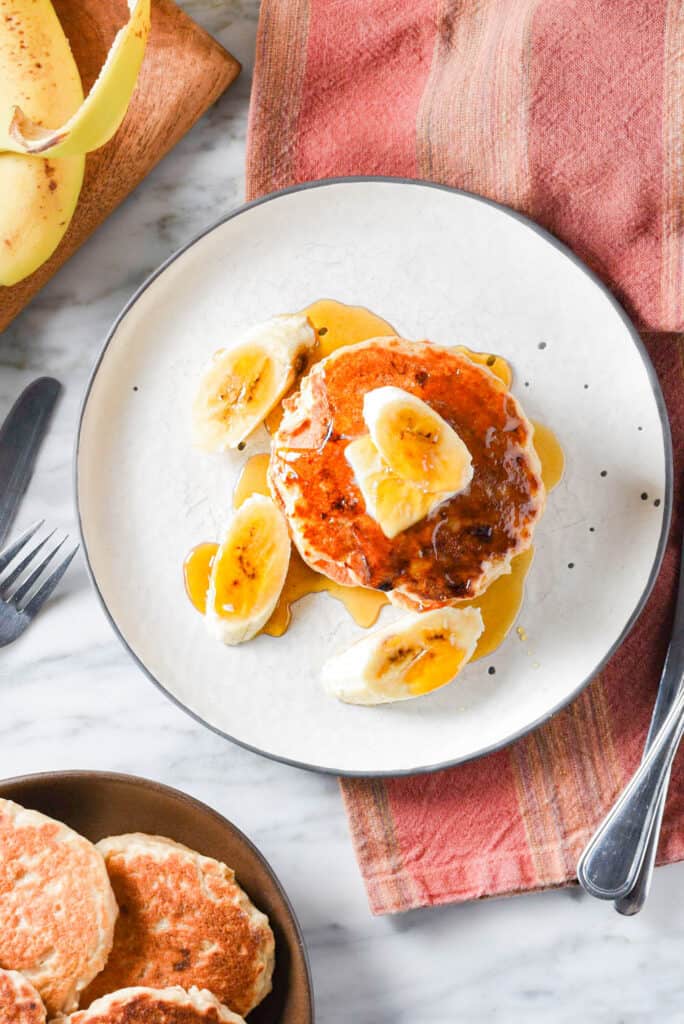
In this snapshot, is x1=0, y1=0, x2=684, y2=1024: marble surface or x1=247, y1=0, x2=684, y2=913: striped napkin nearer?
x1=247, y1=0, x2=684, y2=913: striped napkin

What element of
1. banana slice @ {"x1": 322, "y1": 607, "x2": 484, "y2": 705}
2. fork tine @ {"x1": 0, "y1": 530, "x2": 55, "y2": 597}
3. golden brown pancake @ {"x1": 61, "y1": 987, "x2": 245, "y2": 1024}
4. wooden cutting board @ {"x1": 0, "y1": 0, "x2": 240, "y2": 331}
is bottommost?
golden brown pancake @ {"x1": 61, "y1": 987, "x2": 245, "y2": 1024}

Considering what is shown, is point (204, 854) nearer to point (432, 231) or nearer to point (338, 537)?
point (338, 537)

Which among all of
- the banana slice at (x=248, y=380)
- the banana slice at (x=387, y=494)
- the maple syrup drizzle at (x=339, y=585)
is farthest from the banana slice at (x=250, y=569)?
the banana slice at (x=387, y=494)

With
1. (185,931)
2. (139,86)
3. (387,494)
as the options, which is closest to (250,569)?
(387,494)

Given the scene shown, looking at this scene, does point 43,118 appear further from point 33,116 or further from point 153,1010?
point 153,1010

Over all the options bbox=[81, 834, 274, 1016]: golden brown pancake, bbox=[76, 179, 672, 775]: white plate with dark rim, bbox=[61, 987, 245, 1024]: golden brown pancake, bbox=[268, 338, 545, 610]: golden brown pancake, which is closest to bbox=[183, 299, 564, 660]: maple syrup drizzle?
bbox=[76, 179, 672, 775]: white plate with dark rim

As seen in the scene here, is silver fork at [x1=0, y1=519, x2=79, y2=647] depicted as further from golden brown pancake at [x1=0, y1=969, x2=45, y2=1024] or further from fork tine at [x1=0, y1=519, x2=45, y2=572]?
golden brown pancake at [x1=0, y1=969, x2=45, y2=1024]
